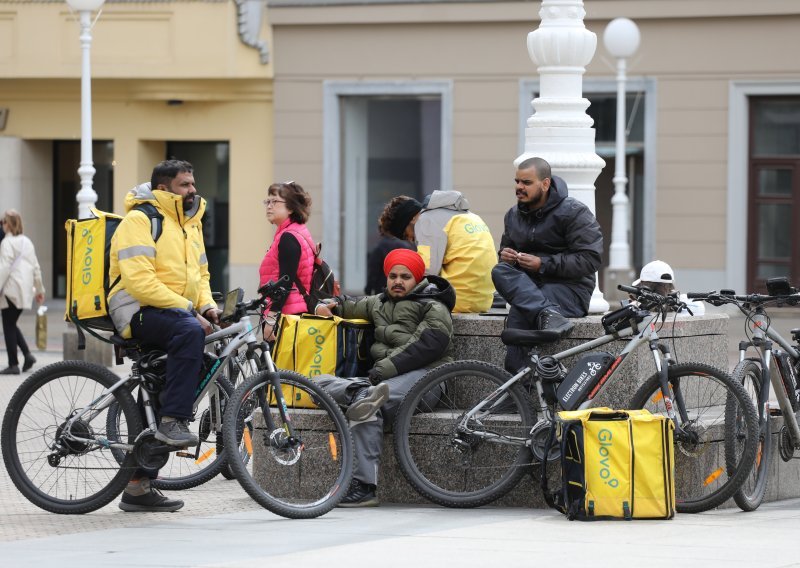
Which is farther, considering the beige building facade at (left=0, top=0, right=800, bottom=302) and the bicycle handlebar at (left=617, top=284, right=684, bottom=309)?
the beige building facade at (left=0, top=0, right=800, bottom=302)

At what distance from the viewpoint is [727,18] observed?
22.6 m

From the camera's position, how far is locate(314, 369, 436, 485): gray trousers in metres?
8.49

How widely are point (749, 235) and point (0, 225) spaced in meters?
10.5

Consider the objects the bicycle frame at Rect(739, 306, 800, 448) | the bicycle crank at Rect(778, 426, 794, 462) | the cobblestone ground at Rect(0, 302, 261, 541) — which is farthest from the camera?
the bicycle crank at Rect(778, 426, 794, 462)

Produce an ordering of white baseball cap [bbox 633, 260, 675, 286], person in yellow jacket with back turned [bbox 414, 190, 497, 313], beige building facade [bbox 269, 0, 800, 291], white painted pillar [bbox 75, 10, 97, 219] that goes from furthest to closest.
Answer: beige building facade [bbox 269, 0, 800, 291] < white painted pillar [bbox 75, 10, 97, 219] < white baseball cap [bbox 633, 260, 675, 286] < person in yellow jacket with back turned [bbox 414, 190, 497, 313]

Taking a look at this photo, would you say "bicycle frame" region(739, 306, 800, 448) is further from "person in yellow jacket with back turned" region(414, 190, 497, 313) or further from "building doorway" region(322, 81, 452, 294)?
"building doorway" region(322, 81, 452, 294)

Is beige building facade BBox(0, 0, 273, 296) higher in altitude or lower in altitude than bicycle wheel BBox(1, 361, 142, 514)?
higher

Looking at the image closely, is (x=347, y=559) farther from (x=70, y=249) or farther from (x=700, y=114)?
(x=700, y=114)

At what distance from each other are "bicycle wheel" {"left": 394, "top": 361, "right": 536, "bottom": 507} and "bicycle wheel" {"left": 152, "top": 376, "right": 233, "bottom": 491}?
101cm

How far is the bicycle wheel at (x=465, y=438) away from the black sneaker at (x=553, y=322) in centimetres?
34

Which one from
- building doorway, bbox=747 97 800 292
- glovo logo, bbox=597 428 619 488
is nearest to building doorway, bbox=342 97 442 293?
building doorway, bbox=747 97 800 292

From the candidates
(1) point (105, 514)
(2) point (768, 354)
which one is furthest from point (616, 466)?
(1) point (105, 514)

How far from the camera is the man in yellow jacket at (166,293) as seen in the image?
8180mm

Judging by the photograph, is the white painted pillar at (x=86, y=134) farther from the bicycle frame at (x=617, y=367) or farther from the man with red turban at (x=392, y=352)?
the bicycle frame at (x=617, y=367)
